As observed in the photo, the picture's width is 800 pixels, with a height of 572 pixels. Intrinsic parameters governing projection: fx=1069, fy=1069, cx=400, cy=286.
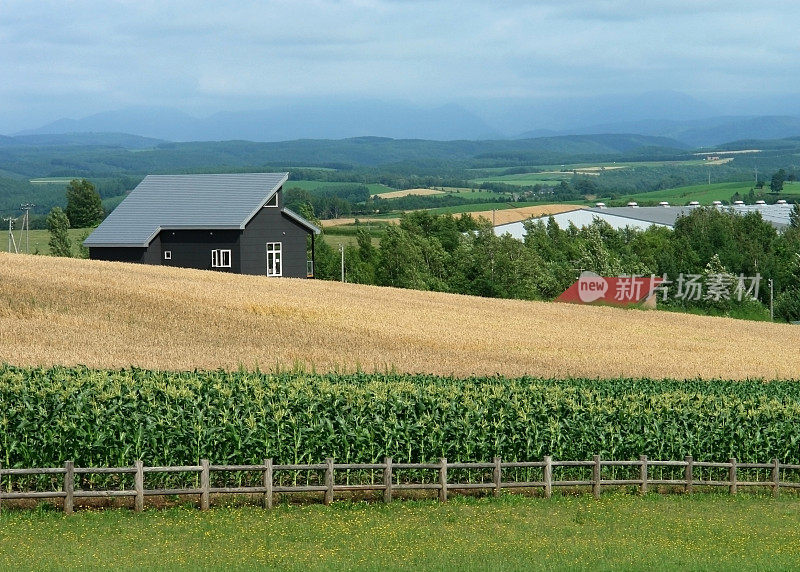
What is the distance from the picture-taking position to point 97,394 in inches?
990

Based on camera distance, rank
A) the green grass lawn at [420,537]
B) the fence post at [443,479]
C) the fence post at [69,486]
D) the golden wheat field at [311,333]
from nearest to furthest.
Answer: the green grass lawn at [420,537], the fence post at [69,486], the fence post at [443,479], the golden wheat field at [311,333]

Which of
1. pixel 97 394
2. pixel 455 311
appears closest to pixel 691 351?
pixel 455 311

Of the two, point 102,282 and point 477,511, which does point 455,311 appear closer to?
point 102,282

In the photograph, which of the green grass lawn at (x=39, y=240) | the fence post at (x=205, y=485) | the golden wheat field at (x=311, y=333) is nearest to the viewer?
the fence post at (x=205, y=485)

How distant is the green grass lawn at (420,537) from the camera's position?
18.6 metres

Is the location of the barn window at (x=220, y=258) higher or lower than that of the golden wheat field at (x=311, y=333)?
higher

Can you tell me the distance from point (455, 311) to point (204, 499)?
34.7 metres

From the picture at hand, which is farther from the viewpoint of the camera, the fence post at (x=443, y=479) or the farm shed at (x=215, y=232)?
the farm shed at (x=215, y=232)

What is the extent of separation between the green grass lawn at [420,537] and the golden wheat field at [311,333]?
13.6 m

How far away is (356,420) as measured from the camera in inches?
1024

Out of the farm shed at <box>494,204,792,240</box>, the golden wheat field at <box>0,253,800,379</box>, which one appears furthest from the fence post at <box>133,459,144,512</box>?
the farm shed at <box>494,204,792,240</box>

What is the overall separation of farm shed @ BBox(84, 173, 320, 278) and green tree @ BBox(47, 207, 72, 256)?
33.1 meters

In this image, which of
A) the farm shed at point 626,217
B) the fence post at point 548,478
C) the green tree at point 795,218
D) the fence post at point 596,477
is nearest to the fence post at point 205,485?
the fence post at point 548,478

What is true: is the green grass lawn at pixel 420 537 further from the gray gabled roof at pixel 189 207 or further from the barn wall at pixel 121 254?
the barn wall at pixel 121 254
